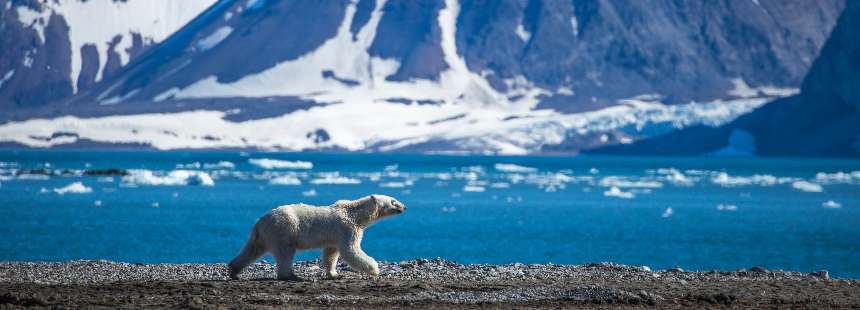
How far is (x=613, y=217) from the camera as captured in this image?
45.4 meters

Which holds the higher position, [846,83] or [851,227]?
[846,83]

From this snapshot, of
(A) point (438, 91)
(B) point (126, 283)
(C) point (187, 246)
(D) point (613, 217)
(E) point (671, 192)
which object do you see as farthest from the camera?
(A) point (438, 91)

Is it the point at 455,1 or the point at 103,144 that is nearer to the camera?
the point at 103,144

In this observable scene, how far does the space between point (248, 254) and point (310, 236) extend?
2.66 feet

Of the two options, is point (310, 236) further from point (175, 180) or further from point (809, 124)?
point (809, 124)

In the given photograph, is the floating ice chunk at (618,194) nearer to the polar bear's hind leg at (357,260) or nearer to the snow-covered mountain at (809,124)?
the polar bear's hind leg at (357,260)

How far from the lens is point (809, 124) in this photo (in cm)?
12862

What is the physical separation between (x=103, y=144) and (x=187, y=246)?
113m

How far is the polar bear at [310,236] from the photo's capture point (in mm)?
17719

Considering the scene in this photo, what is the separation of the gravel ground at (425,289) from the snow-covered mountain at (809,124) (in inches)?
4056

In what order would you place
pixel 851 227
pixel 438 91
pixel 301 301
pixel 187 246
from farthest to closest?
pixel 438 91
pixel 851 227
pixel 187 246
pixel 301 301

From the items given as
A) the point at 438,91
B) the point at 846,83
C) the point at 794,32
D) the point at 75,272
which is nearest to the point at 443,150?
the point at 438,91

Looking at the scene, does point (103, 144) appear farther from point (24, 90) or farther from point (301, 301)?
point (301, 301)

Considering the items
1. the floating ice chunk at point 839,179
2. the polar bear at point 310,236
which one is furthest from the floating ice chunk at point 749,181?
the polar bear at point 310,236
